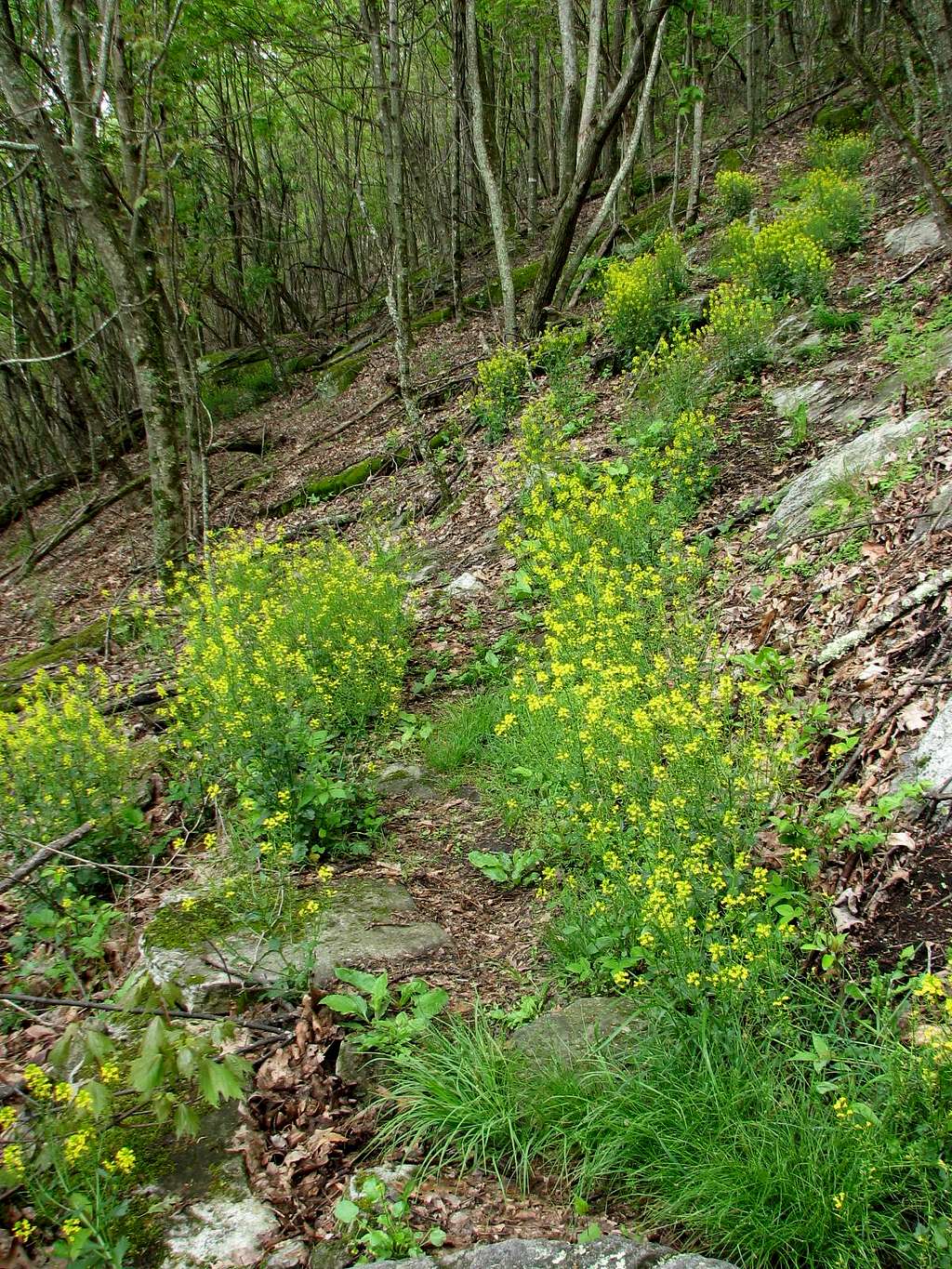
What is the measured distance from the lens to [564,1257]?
213 cm

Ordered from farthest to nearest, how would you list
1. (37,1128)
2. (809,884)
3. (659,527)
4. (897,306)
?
(897,306) < (659,527) < (809,884) < (37,1128)

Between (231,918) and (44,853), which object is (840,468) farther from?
(44,853)

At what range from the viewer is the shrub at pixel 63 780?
455 centimetres

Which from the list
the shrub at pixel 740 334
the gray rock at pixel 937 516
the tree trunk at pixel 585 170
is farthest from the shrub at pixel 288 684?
the tree trunk at pixel 585 170

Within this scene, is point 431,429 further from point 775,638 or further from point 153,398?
point 775,638

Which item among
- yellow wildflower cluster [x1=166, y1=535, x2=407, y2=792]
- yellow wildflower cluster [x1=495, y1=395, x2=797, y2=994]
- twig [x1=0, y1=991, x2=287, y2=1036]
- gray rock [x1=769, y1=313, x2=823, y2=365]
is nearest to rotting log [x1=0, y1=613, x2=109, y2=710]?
yellow wildflower cluster [x1=166, y1=535, x2=407, y2=792]

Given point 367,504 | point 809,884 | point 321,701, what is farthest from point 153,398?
point 809,884

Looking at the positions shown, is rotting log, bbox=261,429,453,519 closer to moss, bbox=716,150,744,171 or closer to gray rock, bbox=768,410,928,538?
gray rock, bbox=768,410,928,538

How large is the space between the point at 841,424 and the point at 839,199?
4314mm

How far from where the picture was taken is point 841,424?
6.48m

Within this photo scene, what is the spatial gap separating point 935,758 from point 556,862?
1837 millimetres

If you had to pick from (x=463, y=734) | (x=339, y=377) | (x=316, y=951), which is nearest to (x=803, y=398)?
(x=463, y=734)

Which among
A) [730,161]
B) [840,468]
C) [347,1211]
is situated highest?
[730,161]

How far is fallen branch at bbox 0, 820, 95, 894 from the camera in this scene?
156 inches
